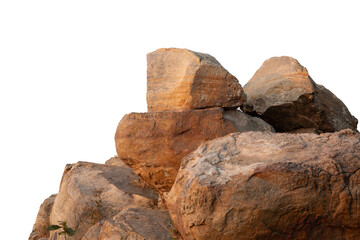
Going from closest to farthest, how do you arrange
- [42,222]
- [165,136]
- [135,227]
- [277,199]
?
[277,199], [135,227], [165,136], [42,222]

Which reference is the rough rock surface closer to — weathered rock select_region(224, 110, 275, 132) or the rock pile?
the rock pile

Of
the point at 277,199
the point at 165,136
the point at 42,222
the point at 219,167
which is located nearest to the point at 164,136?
the point at 165,136

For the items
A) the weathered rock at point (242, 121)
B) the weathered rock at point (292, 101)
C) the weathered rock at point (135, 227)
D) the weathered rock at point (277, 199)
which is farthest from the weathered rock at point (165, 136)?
the weathered rock at point (292, 101)

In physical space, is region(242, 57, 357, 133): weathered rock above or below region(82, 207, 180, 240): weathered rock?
above

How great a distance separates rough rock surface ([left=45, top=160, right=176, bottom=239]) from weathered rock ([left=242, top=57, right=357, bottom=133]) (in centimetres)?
240

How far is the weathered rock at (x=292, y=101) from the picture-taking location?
7.18 meters

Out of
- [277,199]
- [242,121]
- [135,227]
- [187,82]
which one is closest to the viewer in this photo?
[277,199]

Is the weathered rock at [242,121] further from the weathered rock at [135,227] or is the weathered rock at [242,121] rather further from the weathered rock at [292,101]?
the weathered rock at [135,227]

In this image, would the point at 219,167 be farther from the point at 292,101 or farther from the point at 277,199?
the point at 292,101

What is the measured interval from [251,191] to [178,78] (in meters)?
2.49

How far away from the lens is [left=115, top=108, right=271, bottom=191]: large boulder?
19.0ft

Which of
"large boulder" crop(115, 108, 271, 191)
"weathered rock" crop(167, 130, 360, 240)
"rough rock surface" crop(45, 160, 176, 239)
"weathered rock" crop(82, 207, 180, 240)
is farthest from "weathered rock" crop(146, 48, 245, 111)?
"weathered rock" crop(167, 130, 360, 240)

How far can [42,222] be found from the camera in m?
7.54

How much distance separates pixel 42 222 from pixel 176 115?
11.2 feet
